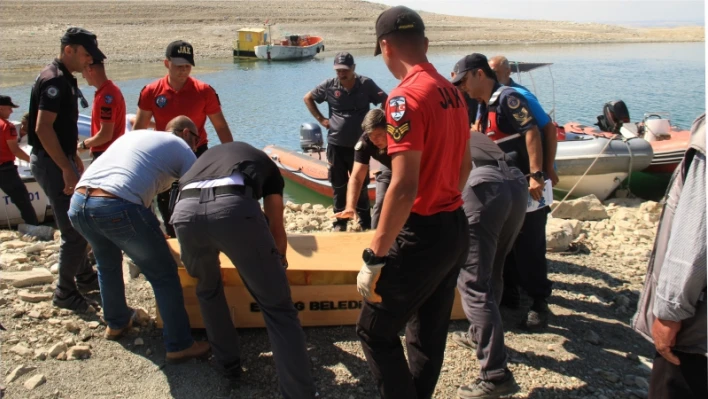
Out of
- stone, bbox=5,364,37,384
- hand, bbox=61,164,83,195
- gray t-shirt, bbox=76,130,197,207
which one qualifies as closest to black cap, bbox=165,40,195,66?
hand, bbox=61,164,83,195

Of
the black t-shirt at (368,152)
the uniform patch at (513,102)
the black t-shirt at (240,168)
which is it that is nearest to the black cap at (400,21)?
the black t-shirt at (368,152)

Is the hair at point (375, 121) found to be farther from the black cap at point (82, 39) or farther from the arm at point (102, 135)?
the arm at point (102, 135)

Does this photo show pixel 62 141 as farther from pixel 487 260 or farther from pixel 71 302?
pixel 487 260

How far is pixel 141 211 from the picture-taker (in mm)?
3406

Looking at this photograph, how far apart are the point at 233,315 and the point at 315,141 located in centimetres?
732

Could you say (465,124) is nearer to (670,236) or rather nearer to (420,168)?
(420,168)

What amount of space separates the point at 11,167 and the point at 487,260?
625 centimetres

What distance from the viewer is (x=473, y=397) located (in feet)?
10.8

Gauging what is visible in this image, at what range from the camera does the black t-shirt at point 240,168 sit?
312 centimetres

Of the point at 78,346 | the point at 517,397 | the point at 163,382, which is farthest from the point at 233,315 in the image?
the point at 517,397

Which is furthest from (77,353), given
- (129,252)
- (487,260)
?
(487,260)

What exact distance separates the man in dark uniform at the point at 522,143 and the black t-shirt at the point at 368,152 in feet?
2.91

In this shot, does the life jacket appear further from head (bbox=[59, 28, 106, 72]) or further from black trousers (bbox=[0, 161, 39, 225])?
black trousers (bbox=[0, 161, 39, 225])

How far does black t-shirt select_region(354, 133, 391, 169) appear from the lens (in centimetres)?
325
